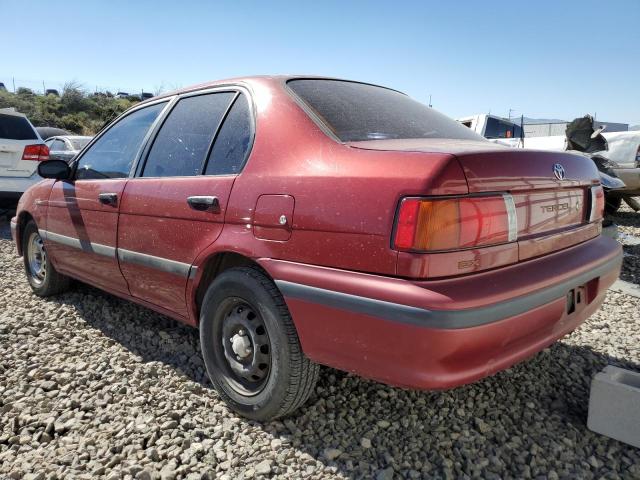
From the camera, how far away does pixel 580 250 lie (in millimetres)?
2375

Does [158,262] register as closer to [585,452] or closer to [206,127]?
[206,127]

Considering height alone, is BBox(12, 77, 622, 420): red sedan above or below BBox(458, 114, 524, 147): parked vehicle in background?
below

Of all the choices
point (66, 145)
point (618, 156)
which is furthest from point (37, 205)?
point (618, 156)

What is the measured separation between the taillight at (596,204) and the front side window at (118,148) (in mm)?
2531

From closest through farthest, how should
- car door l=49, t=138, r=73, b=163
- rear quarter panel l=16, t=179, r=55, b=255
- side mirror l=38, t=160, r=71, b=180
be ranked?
side mirror l=38, t=160, r=71, b=180
rear quarter panel l=16, t=179, r=55, b=255
car door l=49, t=138, r=73, b=163

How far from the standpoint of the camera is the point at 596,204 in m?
2.61

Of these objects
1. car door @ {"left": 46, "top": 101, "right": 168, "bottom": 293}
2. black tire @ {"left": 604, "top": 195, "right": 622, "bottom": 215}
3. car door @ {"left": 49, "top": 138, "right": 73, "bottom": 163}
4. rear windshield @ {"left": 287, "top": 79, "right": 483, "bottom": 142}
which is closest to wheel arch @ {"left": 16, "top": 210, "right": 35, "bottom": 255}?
car door @ {"left": 46, "top": 101, "right": 168, "bottom": 293}

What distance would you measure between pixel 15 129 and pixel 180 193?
6.55 m

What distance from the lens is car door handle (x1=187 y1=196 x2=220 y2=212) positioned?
2.37 metres

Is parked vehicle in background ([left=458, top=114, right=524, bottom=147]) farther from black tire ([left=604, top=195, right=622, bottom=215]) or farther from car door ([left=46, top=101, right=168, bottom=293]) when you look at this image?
car door ([left=46, top=101, right=168, bottom=293])

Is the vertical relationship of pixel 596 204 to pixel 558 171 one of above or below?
below

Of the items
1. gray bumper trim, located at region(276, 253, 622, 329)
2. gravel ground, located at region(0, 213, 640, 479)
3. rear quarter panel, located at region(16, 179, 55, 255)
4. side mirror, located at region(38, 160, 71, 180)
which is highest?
side mirror, located at region(38, 160, 71, 180)

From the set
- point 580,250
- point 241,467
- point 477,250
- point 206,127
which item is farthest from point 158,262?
point 580,250

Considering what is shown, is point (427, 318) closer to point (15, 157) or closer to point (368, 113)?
point (368, 113)
